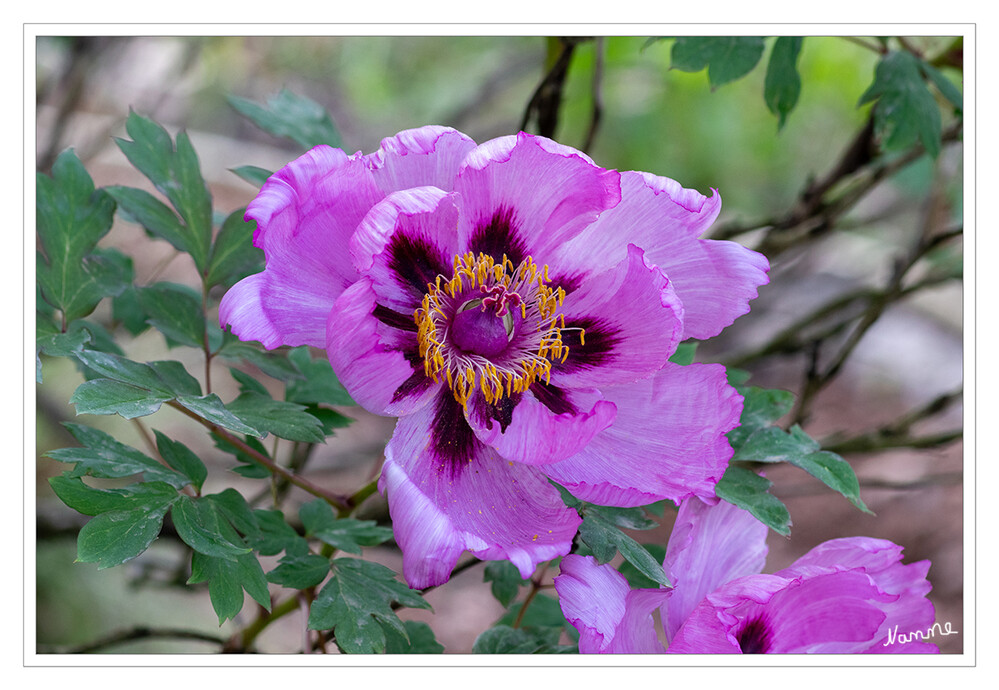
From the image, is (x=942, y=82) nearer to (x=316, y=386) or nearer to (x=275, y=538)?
(x=316, y=386)

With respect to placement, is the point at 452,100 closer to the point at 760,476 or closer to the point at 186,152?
the point at 186,152

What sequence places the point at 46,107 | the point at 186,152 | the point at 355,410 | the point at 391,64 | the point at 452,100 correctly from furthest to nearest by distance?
the point at 452,100 < the point at 391,64 < the point at 46,107 < the point at 355,410 < the point at 186,152

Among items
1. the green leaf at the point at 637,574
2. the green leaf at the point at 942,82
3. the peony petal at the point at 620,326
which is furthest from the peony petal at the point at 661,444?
the green leaf at the point at 942,82

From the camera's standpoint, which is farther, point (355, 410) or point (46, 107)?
point (46, 107)

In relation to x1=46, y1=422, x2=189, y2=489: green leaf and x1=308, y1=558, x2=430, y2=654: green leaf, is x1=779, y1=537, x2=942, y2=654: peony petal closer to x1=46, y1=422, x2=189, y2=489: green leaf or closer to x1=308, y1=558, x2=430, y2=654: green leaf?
x1=308, y1=558, x2=430, y2=654: green leaf

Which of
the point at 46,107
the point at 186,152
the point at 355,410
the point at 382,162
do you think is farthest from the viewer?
the point at 46,107

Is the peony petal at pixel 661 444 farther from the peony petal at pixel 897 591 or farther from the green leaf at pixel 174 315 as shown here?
the green leaf at pixel 174 315
